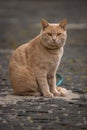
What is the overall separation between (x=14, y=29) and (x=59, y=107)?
45.7 feet

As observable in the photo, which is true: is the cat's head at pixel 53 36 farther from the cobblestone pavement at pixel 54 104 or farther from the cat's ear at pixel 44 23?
the cobblestone pavement at pixel 54 104

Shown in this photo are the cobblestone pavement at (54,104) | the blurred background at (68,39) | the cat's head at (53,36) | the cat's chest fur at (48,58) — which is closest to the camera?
the cobblestone pavement at (54,104)

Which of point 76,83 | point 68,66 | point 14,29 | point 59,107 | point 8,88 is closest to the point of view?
point 59,107

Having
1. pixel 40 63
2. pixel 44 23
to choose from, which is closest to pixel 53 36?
pixel 44 23

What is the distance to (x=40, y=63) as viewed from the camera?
27.6 feet

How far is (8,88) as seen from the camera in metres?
9.62

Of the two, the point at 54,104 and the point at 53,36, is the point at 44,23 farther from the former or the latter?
the point at 54,104

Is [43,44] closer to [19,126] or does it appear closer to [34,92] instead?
[34,92]

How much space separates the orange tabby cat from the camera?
8.41 meters

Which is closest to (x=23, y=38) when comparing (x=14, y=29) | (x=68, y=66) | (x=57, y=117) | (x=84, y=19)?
(x=14, y=29)

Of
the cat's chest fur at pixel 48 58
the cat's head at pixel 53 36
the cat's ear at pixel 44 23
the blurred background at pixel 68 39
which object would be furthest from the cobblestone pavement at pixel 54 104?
the cat's ear at pixel 44 23

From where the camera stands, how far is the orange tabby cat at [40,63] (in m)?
8.41

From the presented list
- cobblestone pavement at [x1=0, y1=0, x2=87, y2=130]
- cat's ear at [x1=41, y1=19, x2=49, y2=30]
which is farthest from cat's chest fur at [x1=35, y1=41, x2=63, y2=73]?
cobblestone pavement at [x1=0, y1=0, x2=87, y2=130]

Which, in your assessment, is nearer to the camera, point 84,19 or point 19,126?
point 19,126
